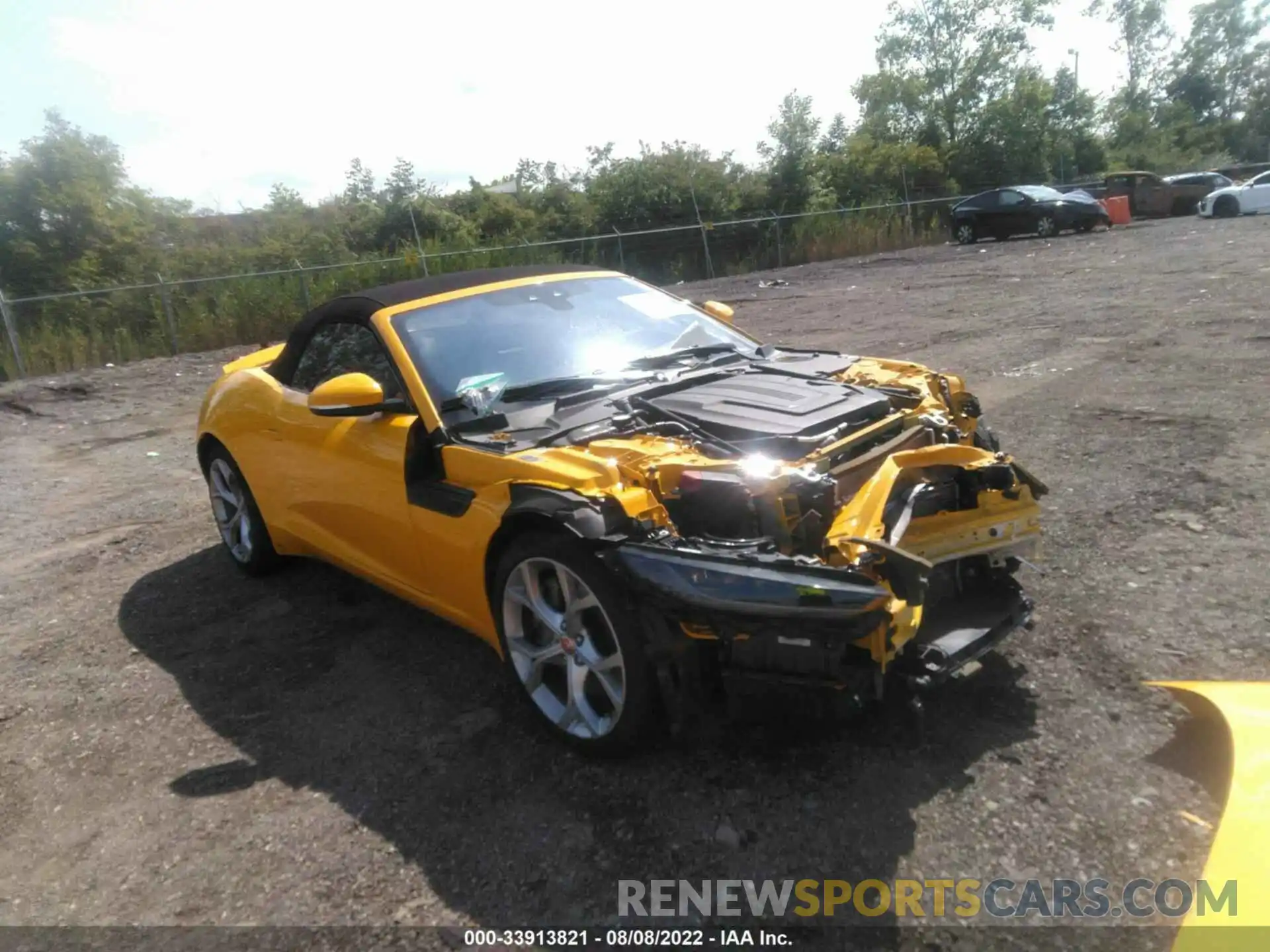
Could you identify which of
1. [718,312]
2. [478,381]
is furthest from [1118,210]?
[478,381]

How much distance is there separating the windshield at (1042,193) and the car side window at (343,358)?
2514cm

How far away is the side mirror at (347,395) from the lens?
377 centimetres

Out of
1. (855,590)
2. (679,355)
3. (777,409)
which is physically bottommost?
(855,590)

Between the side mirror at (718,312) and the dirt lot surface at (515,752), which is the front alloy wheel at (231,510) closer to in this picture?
the dirt lot surface at (515,752)

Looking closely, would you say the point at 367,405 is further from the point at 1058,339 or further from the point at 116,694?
the point at 1058,339

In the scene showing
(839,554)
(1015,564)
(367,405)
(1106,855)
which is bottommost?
(1106,855)

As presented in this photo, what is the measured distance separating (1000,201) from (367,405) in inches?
1037

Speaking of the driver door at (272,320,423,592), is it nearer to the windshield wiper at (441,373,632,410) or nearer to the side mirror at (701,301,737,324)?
the windshield wiper at (441,373,632,410)

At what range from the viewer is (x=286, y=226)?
1040 inches

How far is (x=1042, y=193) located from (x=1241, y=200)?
574 cm

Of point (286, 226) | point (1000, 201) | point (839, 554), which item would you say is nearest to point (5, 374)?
point (286, 226)

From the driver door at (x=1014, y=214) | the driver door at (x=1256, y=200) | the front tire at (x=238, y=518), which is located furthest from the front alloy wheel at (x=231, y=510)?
the driver door at (x=1256, y=200)

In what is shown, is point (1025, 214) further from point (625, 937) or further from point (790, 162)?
point (625, 937)

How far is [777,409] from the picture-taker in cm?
352
